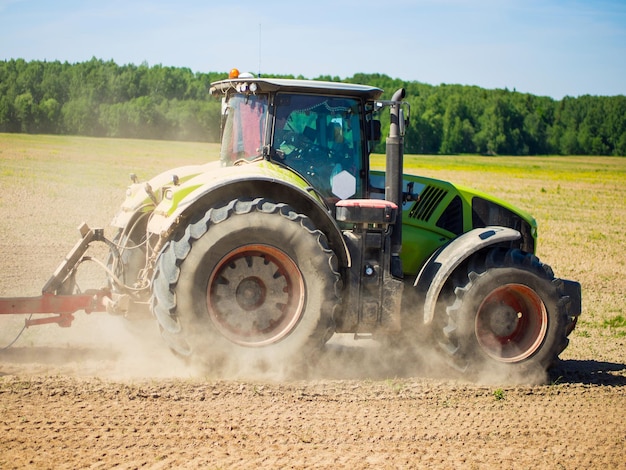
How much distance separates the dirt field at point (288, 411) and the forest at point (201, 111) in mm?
10822

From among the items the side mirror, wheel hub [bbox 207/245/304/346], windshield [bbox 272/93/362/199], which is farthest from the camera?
the side mirror

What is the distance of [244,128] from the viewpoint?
657 cm

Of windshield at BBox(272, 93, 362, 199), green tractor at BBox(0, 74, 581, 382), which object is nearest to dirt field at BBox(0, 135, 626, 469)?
green tractor at BBox(0, 74, 581, 382)

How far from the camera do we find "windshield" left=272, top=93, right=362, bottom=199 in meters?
6.37

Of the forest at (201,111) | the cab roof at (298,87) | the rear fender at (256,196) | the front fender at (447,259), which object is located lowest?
the front fender at (447,259)

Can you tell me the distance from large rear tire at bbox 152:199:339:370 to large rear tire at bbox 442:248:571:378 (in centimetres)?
114

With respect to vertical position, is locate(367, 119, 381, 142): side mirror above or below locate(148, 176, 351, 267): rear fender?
above

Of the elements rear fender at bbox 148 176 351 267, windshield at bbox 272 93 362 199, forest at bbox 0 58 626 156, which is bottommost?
rear fender at bbox 148 176 351 267

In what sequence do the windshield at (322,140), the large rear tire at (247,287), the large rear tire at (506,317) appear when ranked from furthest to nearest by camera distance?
the windshield at (322,140) < the large rear tire at (506,317) < the large rear tire at (247,287)

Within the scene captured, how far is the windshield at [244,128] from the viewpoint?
6438 millimetres

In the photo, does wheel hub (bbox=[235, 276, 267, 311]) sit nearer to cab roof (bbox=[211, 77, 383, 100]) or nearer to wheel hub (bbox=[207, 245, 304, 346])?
wheel hub (bbox=[207, 245, 304, 346])

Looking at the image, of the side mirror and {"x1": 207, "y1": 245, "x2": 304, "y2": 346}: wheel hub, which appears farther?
the side mirror

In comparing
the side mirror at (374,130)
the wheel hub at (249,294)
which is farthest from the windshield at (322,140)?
the wheel hub at (249,294)

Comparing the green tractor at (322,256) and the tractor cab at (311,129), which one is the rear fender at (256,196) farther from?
the tractor cab at (311,129)
